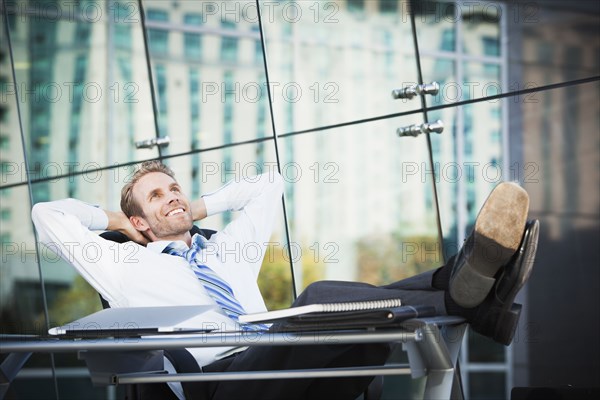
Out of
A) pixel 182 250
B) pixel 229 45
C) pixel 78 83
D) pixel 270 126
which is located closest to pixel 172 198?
pixel 182 250

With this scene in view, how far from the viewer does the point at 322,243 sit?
640 centimetres

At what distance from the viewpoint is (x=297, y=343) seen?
1.64m

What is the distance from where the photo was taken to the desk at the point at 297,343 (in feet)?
5.28

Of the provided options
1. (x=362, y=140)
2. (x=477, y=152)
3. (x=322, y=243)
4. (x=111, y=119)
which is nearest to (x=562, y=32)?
(x=477, y=152)

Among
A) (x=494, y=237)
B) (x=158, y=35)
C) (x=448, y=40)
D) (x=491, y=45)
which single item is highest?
(x=158, y=35)

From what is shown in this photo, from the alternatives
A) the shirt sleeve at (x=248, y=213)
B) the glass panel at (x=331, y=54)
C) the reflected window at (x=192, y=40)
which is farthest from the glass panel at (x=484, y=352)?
the shirt sleeve at (x=248, y=213)

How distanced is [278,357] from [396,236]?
14.4 feet

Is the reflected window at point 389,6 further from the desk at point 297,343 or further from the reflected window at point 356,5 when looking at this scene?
the desk at point 297,343

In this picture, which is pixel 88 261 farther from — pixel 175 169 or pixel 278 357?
pixel 175 169

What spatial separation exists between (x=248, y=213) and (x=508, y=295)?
1.27m

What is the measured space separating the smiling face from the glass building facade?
62.4 inches

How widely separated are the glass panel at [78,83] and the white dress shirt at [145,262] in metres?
3.70

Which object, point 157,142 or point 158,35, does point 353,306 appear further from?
point 158,35

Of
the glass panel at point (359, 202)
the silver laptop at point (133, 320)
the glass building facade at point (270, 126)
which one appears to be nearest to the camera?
the silver laptop at point (133, 320)
